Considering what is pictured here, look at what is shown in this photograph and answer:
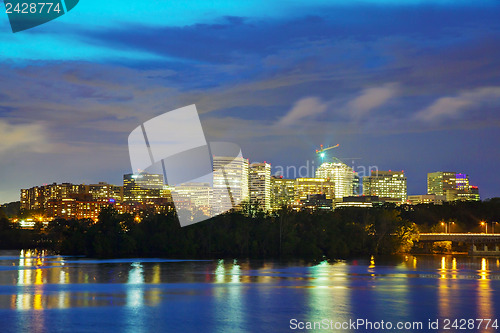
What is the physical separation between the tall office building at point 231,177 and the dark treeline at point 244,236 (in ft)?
226

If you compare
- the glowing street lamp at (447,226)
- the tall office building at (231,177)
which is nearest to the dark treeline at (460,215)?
the glowing street lamp at (447,226)

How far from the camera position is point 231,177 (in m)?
185

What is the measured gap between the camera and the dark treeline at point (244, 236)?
7719 cm

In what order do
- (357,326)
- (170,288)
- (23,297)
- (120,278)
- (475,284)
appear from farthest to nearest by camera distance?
(120,278), (475,284), (170,288), (23,297), (357,326)

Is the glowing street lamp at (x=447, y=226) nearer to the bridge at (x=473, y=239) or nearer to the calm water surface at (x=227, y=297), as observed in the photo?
the bridge at (x=473, y=239)

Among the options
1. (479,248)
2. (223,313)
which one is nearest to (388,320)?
(223,313)

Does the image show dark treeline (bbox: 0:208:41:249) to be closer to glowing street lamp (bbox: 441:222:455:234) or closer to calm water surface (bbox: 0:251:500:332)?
calm water surface (bbox: 0:251:500:332)

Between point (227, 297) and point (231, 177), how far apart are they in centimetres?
15046

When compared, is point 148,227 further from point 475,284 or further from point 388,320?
point 388,320

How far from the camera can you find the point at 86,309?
1171 inches

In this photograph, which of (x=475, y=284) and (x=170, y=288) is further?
(x=475, y=284)

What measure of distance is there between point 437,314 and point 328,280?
14.8m

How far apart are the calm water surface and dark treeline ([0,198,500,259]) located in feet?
78.8

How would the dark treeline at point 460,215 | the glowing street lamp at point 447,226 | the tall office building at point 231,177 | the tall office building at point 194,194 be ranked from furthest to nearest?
the tall office building at point 231,177 → the tall office building at point 194,194 → the dark treeline at point 460,215 → the glowing street lamp at point 447,226
